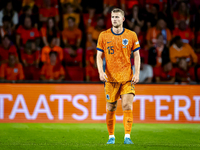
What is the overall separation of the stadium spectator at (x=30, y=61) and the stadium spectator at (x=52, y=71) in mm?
280

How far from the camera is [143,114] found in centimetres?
840

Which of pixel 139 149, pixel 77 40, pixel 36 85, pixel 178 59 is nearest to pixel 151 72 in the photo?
pixel 178 59

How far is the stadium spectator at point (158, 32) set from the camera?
9.91 meters

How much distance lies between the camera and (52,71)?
30.2 feet

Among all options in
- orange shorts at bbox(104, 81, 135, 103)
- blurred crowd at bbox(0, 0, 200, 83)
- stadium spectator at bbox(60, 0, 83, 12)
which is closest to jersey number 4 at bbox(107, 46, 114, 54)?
orange shorts at bbox(104, 81, 135, 103)

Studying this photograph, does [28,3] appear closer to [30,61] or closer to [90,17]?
[90,17]

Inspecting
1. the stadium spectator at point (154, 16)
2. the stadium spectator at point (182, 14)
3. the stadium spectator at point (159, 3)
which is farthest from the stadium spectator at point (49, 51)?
the stadium spectator at point (182, 14)

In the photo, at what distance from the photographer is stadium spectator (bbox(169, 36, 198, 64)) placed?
9578 mm

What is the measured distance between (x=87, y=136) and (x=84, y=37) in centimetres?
440

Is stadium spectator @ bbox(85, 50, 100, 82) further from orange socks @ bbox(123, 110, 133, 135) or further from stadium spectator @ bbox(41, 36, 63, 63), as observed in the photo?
orange socks @ bbox(123, 110, 133, 135)

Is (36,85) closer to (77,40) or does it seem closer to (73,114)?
(73,114)

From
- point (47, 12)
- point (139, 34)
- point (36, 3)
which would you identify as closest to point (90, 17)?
point (47, 12)

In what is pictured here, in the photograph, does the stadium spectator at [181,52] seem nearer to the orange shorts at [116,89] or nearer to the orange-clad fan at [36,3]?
the orange-clad fan at [36,3]

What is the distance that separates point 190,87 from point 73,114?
9.41ft
